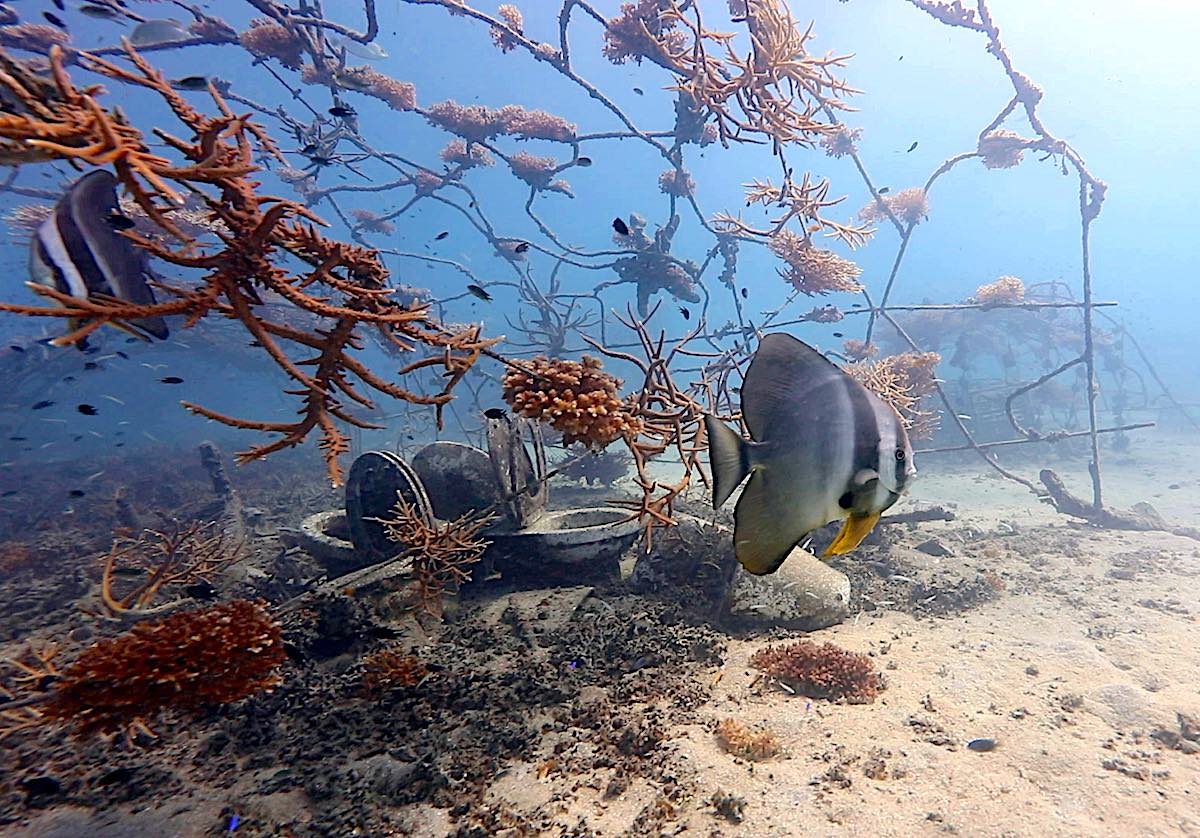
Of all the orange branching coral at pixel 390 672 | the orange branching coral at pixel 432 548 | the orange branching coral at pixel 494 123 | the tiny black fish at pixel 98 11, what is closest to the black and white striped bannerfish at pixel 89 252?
the orange branching coral at pixel 432 548

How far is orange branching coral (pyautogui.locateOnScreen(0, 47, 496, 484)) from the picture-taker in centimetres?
229

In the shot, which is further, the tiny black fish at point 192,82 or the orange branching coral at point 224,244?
the tiny black fish at point 192,82

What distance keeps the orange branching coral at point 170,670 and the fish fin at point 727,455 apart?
377cm

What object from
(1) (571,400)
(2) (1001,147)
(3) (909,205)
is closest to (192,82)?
(1) (571,400)

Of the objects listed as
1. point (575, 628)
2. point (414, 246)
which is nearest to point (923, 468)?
point (575, 628)

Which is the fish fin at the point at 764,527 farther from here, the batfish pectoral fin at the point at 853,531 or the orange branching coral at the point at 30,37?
the orange branching coral at the point at 30,37

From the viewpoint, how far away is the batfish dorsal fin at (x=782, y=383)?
6.30 ft

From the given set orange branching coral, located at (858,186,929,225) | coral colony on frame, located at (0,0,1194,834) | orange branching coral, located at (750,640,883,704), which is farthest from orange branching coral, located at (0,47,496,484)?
orange branching coral, located at (858,186,929,225)

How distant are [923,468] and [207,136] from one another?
20397 mm

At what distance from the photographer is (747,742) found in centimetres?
381

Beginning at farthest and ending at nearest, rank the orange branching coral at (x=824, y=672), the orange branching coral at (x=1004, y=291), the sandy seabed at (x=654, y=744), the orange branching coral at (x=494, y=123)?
the orange branching coral at (x=1004, y=291), the orange branching coral at (x=494, y=123), the orange branching coral at (x=824, y=672), the sandy seabed at (x=654, y=744)

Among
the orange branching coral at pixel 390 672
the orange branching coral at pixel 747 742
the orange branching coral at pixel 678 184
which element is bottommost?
the orange branching coral at pixel 747 742

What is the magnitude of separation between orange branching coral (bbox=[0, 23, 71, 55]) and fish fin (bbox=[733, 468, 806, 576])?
15.0m

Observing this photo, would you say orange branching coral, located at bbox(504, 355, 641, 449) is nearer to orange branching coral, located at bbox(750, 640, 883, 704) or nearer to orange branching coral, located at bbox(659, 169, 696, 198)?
orange branching coral, located at bbox(750, 640, 883, 704)
